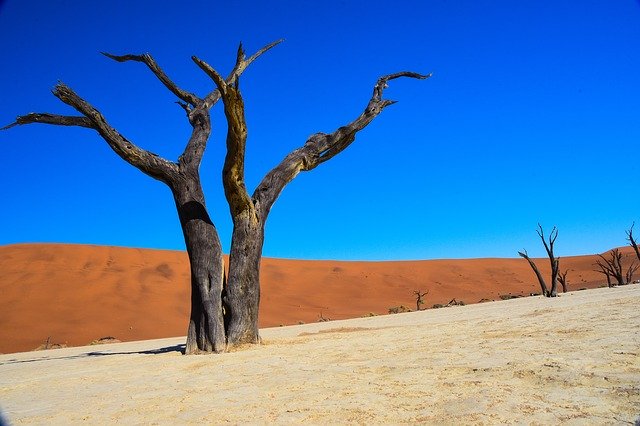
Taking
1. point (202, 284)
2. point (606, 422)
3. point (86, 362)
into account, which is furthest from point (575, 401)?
point (86, 362)

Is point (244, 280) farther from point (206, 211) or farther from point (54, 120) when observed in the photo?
point (54, 120)

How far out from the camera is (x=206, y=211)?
796cm

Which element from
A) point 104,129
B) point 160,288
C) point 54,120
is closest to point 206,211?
point 104,129

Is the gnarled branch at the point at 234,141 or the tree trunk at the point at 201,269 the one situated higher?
the gnarled branch at the point at 234,141

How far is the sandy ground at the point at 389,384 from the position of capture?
9.04ft

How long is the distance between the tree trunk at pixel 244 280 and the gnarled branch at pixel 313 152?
37cm

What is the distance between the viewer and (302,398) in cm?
338

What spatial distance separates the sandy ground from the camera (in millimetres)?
2754

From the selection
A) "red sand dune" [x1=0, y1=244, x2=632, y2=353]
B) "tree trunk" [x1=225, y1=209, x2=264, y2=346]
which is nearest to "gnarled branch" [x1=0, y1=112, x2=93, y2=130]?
"tree trunk" [x1=225, y1=209, x2=264, y2=346]

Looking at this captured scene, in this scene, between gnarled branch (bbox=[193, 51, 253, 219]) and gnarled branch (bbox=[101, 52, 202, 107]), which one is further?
gnarled branch (bbox=[101, 52, 202, 107])

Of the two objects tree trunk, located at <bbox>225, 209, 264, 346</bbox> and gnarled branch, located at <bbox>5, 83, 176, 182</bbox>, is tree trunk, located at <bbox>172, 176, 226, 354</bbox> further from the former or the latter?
gnarled branch, located at <bbox>5, 83, 176, 182</bbox>

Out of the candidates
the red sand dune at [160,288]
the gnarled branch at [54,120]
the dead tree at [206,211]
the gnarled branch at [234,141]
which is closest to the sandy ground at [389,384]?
the dead tree at [206,211]

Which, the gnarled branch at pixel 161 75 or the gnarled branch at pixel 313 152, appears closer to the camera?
the gnarled branch at pixel 313 152

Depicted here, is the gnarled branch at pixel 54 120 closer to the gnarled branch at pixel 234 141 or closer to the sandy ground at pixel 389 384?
the gnarled branch at pixel 234 141
